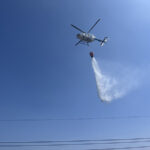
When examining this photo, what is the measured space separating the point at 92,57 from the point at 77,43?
267 inches

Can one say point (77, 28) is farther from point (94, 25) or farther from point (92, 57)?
point (92, 57)

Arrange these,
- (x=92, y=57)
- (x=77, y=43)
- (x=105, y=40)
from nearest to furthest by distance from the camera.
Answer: (x=92, y=57), (x=77, y=43), (x=105, y=40)

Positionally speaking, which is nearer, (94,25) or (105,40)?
(94,25)

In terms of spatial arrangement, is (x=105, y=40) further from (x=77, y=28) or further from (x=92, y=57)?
(x=92, y=57)

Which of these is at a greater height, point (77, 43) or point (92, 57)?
point (77, 43)

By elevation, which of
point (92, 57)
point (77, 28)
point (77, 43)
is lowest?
point (92, 57)

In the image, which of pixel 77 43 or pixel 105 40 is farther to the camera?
pixel 105 40

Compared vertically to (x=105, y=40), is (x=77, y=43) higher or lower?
lower

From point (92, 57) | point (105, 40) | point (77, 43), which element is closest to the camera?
point (92, 57)

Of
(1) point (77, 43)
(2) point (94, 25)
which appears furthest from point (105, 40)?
(1) point (77, 43)

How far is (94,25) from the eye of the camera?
203 ft

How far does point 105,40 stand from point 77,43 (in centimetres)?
1597

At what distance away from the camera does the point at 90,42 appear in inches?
2434

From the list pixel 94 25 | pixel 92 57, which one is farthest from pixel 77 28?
pixel 92 57
